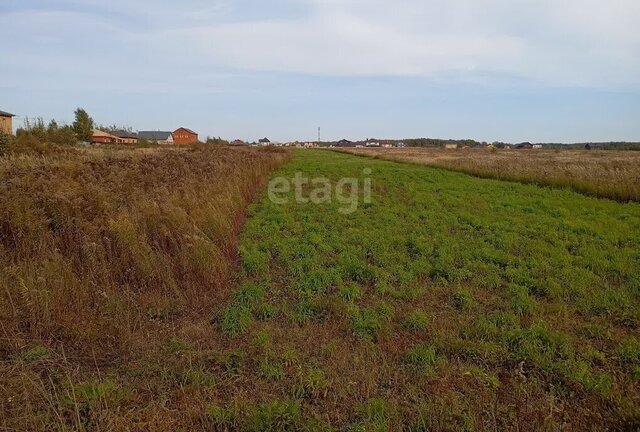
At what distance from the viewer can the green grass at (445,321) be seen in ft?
10.0

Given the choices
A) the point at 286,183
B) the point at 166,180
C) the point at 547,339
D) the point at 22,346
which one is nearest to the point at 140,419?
the point at 22,346

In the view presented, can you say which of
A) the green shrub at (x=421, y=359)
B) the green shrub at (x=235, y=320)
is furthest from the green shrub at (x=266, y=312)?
the green shrub at (x=421, y=359)

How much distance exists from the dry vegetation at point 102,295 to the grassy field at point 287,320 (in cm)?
2

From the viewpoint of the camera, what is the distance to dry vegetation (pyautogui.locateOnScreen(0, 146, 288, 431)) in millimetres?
2936

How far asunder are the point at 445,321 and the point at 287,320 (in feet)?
6.33

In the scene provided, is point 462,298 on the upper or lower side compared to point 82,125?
lower

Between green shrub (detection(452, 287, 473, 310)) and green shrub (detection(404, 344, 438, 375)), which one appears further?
green shrub (detection(452, 287, 473, 310))

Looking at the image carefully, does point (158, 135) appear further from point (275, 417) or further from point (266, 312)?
point (275, 417)

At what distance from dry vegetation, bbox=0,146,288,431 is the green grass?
0.68 m

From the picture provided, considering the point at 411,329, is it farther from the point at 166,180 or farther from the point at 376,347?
the point at 166,180

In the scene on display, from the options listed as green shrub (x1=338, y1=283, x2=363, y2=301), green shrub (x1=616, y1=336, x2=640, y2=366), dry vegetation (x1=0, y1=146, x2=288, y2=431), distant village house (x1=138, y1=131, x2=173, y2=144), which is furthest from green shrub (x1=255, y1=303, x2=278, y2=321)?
distant village house (x1=138, y1=131, x2=173, y2=144)

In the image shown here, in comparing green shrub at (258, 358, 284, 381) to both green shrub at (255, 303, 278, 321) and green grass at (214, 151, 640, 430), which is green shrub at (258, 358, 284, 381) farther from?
green shrub at (255, 303, 278, 321)

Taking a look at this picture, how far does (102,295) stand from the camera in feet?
14.9


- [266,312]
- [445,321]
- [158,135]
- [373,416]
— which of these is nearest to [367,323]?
[445,321]
